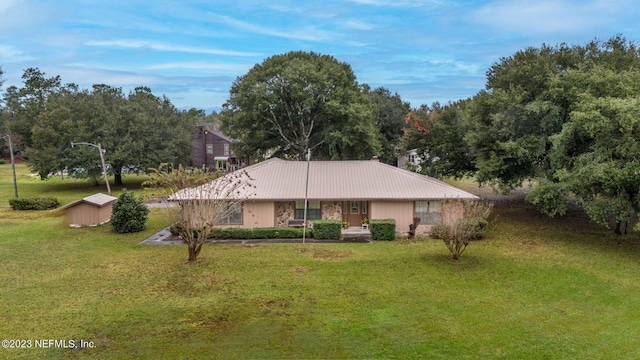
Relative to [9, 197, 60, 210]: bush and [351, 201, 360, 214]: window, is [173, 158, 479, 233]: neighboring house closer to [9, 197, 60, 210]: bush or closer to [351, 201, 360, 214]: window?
[351, 201, 360, 214]: window

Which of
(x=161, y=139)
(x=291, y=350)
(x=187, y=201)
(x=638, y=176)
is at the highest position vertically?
(x=161, y=139)

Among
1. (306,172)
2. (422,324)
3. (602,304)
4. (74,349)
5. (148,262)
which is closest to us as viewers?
(74,349)

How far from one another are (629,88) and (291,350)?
1979cm

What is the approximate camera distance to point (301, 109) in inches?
1315

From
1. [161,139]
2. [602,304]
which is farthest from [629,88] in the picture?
[161,139]

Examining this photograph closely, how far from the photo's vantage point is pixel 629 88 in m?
19.4

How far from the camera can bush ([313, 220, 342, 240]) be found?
841 inches

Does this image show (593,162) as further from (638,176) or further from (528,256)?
(528,256)

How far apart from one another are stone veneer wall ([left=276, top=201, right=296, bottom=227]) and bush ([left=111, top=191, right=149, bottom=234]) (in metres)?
7.70

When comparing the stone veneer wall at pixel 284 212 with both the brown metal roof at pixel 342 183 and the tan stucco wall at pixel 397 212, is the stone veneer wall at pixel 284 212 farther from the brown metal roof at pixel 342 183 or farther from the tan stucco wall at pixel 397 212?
the tan stucco wall at pixel 397 212

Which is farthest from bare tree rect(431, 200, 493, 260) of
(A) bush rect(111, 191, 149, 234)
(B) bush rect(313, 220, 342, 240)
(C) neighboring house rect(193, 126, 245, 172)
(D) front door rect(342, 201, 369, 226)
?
(C) neighboring house rect(193, 126, 245, 172)

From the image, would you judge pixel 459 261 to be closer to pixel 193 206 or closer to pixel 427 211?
pixel 427 211

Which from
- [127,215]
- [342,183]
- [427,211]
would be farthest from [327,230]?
[127,215]

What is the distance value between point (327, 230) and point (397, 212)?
427 centimetres
